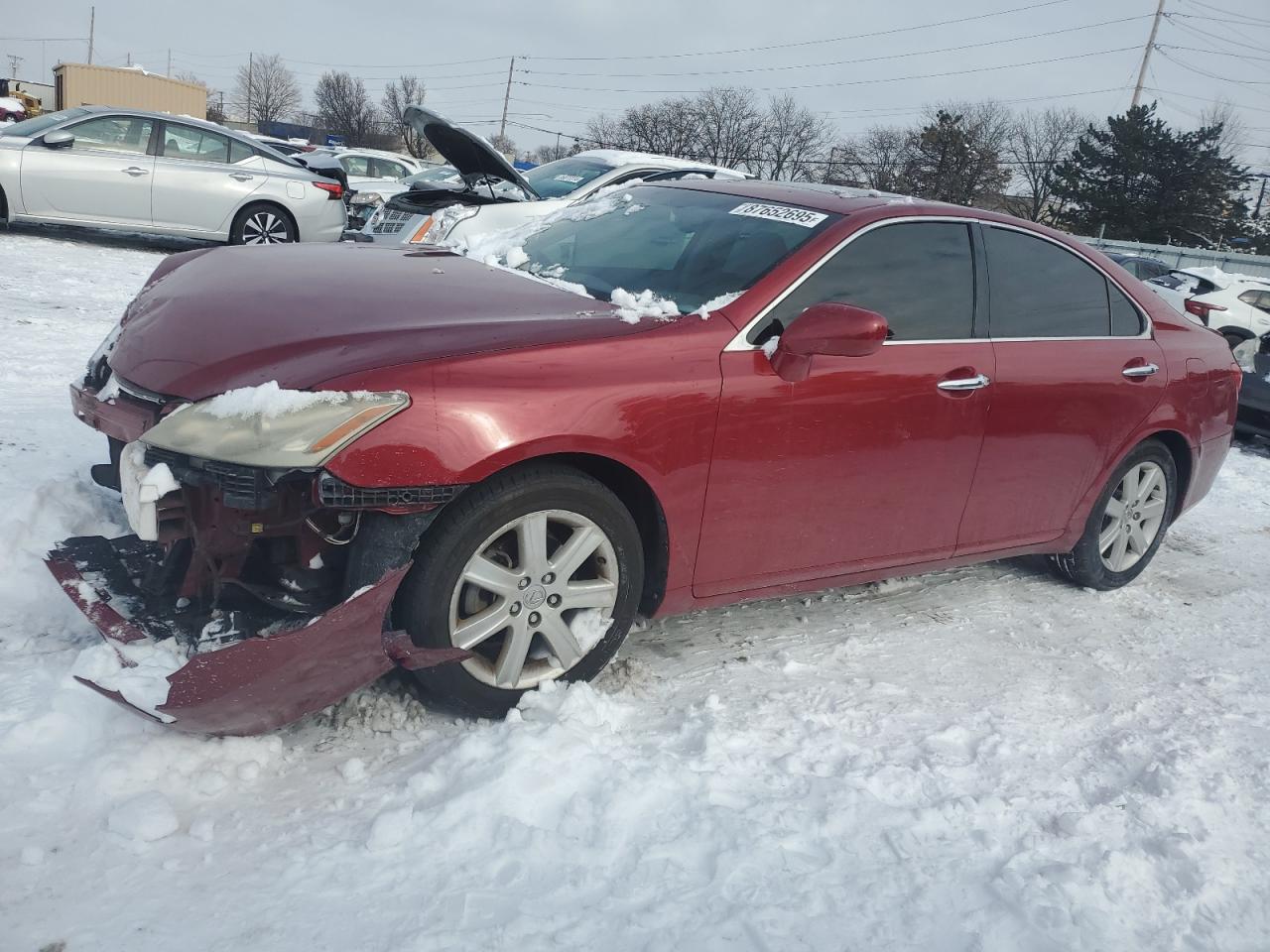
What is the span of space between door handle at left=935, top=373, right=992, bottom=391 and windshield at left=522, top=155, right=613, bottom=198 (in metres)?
5.91

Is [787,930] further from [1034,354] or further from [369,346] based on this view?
[1034,354]

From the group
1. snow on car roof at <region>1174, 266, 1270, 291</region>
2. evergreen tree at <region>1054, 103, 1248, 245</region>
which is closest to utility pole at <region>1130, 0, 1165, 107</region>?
evergreen tree at <region>1054, 103, 1248, 245</region>

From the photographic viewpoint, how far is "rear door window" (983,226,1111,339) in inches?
153

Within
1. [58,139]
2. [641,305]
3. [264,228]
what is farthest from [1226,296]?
[58,139]

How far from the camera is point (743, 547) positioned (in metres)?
3.26

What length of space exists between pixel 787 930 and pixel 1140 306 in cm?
341

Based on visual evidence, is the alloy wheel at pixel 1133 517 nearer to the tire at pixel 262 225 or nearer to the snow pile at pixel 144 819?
the snow pile at pixel 144 819

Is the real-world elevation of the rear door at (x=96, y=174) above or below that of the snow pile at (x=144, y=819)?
above

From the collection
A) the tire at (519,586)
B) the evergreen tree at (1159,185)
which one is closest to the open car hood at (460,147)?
the tire at (519,586)

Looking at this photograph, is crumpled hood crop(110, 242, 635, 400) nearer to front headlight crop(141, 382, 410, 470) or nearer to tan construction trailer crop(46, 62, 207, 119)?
front headlight crop(141, 382, 410, 470)

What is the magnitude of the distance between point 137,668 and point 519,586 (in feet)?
3.17

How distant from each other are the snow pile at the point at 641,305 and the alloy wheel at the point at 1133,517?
8.11 ft

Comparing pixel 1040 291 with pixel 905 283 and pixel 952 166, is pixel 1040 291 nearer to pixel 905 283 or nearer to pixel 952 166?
pixel 905 283

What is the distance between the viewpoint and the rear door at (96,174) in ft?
32.6
